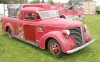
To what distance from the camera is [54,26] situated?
21.8ft

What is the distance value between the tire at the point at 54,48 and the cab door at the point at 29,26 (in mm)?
1012

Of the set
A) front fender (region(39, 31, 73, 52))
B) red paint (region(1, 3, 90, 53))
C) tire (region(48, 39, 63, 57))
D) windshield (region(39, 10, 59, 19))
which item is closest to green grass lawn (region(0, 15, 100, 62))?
tire (region(48, 39, 63, 57))

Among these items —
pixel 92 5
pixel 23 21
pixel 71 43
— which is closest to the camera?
pixel 71 43

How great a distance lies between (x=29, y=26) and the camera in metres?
7.52

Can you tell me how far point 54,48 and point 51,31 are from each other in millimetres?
650

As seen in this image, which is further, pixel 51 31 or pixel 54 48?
pixel 51 31

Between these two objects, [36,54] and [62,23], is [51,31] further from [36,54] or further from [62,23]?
[36,54]

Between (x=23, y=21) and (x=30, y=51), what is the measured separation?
1.45 meters

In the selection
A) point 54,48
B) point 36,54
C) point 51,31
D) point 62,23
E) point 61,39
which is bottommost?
point 36,54

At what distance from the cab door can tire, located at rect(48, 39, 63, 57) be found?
1.01 meters

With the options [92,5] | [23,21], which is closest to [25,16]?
[23,21]

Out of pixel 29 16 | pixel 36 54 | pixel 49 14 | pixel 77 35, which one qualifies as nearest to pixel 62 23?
pixel 77 35

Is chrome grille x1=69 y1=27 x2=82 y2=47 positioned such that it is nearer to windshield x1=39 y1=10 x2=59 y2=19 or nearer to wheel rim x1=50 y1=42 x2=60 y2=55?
wheel rim x1=50 y1=42 x2=60 y2=55

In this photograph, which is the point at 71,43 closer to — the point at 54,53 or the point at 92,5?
the point at 54,53
